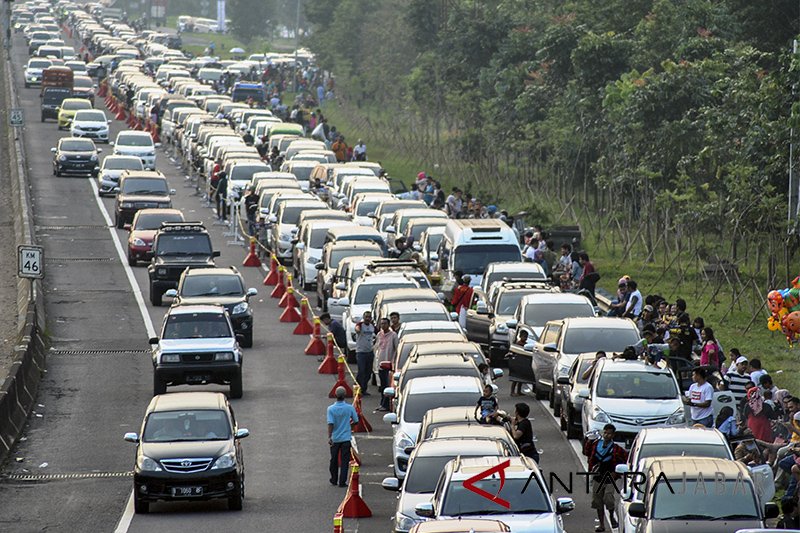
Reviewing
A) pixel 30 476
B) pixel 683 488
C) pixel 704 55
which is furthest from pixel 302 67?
pixel 683 488

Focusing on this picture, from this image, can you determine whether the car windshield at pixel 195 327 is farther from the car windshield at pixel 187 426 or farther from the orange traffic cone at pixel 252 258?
the orange traffic cone at pixel 252 258

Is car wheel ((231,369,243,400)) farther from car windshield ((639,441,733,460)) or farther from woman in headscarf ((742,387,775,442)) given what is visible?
car windshield ((639,441,733,460))

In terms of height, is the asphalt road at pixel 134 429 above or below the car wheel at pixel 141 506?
below

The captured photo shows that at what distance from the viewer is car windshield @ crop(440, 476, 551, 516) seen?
19359 millimetres

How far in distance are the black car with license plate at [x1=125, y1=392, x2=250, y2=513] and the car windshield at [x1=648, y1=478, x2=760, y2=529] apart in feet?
21.2

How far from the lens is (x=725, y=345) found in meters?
35.6

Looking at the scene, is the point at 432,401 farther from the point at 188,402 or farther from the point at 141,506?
the point at 141,506

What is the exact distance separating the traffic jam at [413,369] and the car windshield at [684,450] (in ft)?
0.08

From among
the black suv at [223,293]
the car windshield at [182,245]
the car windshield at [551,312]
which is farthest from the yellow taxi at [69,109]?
the car windshield at [551,312]

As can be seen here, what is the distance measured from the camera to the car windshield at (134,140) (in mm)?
67938

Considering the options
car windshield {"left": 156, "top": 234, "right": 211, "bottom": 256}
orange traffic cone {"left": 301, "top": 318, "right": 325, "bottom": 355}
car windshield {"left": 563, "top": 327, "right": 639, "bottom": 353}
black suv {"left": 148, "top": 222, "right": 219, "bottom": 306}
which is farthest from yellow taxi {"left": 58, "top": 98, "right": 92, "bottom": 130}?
car windshield {"left": 563, "top": 327, "right": 639, "bottom": 353}

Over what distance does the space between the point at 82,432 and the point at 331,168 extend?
→ 30.5m

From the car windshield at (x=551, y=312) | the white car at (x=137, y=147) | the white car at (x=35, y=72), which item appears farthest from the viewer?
the white car at (x=35, y=72)

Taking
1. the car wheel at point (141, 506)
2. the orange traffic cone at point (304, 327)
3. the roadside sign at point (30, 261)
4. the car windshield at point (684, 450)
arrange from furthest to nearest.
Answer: the orange traffic cone at point (304, 327), the roadside sign at point (30, 261), the car wheel at point (141, 506), the car windshield at point (684, 450)
